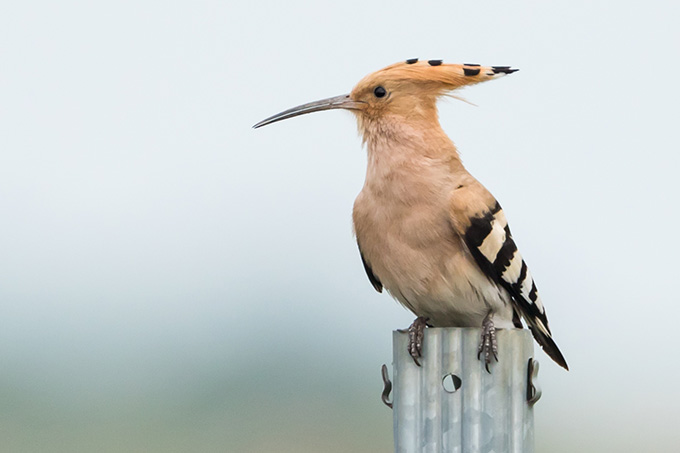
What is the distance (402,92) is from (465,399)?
588 mm

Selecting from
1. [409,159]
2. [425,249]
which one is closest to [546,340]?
[425,249]

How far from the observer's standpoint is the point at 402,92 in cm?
143

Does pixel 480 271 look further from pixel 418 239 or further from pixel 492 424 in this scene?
pixel 492 424

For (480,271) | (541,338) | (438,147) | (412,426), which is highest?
(438,147)

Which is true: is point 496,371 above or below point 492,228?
below

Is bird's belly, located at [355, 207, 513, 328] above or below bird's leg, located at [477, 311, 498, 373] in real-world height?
above

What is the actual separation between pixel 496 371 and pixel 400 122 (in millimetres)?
515

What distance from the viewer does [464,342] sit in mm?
1165

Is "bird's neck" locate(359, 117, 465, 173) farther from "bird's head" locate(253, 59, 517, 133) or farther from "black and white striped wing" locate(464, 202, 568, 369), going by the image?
"black and white striped wing" locate(464, 202, 568, 369)

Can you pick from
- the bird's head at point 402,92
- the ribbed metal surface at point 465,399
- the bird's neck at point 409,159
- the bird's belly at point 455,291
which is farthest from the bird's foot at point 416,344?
the bird's head at point 402,92

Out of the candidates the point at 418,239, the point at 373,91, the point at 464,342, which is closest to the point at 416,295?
the point at 418,239

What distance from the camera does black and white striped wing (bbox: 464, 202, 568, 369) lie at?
1.34 metres

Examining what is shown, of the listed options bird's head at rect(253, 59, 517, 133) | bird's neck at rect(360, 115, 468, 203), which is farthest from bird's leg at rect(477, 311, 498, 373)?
bird's head at rect(253, 59, 517, 133)

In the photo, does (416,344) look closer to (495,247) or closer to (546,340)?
(495,247)
